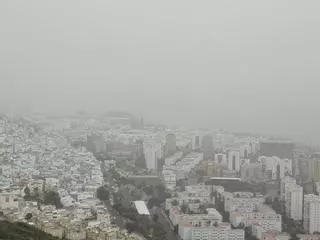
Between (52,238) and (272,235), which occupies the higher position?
(52,238)

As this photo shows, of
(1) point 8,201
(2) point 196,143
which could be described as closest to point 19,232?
(1) point 8,201

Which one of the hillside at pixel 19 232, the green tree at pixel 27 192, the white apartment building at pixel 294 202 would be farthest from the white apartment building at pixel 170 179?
the hillside at pixel 19 232

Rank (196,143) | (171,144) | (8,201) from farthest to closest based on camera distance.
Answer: (196,143), (171,144), (8,201)

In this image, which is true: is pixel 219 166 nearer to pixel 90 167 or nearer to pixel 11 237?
pixel 90 167

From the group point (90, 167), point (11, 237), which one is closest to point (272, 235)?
point (11, 237)

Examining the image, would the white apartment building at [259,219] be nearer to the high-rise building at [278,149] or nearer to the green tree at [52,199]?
the green tree at [52,199]

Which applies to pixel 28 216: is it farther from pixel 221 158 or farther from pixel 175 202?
pixel 221 158

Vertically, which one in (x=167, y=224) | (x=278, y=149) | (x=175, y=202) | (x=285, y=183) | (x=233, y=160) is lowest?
(x=167, y=224)
